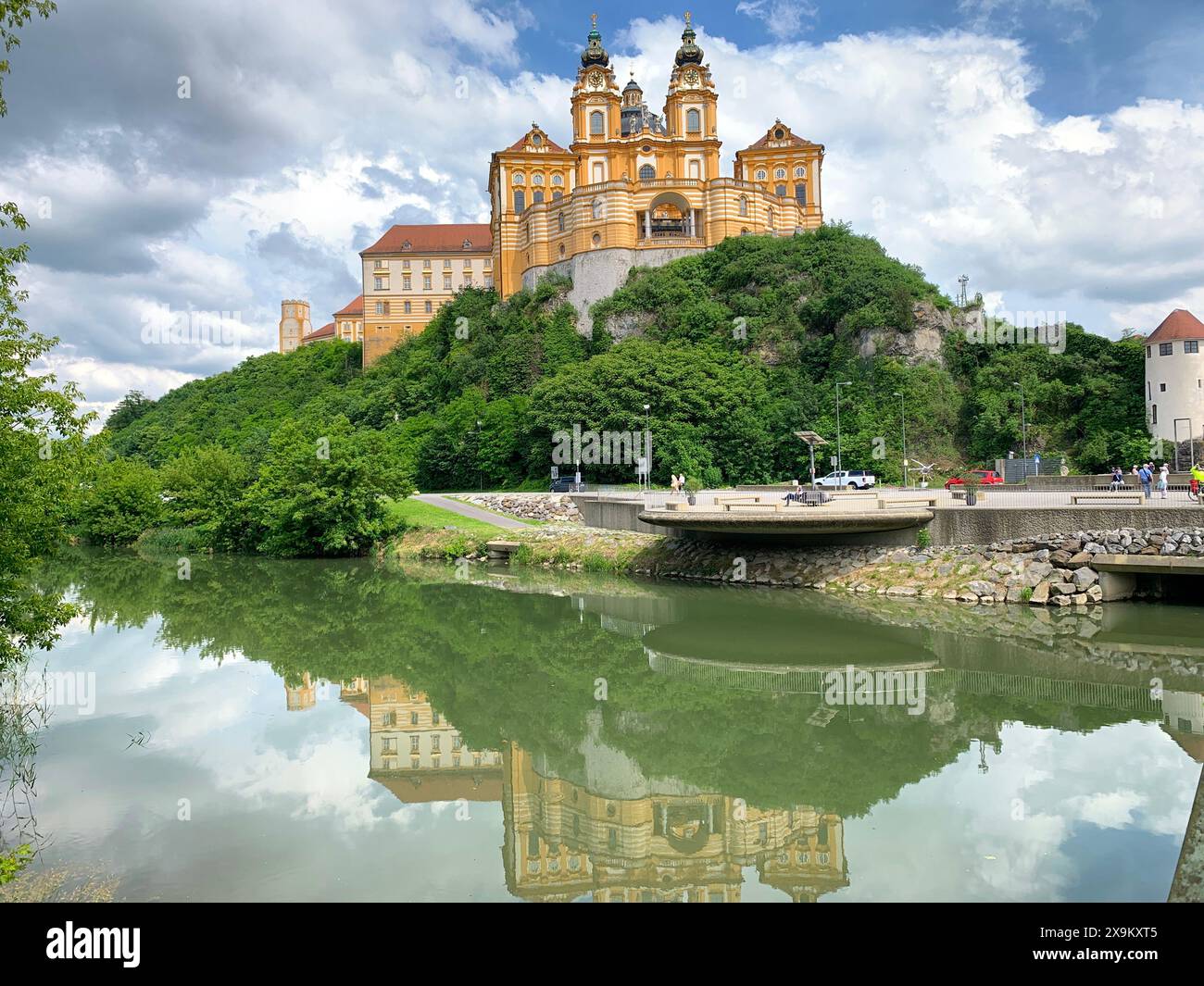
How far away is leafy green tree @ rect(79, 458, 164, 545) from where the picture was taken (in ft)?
172

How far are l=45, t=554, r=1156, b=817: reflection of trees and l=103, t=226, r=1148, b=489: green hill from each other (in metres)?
17.6

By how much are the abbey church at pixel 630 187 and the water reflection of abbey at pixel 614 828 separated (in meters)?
58.2

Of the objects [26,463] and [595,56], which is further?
[595,56]

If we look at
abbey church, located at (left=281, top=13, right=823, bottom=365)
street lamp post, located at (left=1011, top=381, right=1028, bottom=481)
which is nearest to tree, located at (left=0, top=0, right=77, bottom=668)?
street lamp post, located at (left=1011, top=381, right=1028, bottom=481)

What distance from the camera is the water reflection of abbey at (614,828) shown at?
8867 millimetres

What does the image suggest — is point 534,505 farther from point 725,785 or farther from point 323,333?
point 323,333

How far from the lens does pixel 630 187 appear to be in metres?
70.2

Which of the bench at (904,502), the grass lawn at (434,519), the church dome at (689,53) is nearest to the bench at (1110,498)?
the bench at (904,502)

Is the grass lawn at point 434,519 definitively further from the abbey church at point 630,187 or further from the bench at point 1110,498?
the abbey church at point 630,187

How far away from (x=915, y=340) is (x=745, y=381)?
35.5 ft

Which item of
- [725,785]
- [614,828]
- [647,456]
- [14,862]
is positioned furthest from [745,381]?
[14,862]

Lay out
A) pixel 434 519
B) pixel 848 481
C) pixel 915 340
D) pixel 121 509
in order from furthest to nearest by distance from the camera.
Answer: pixel 915 340, pixel 121 509, pixel 434 519, pixel 848 481
